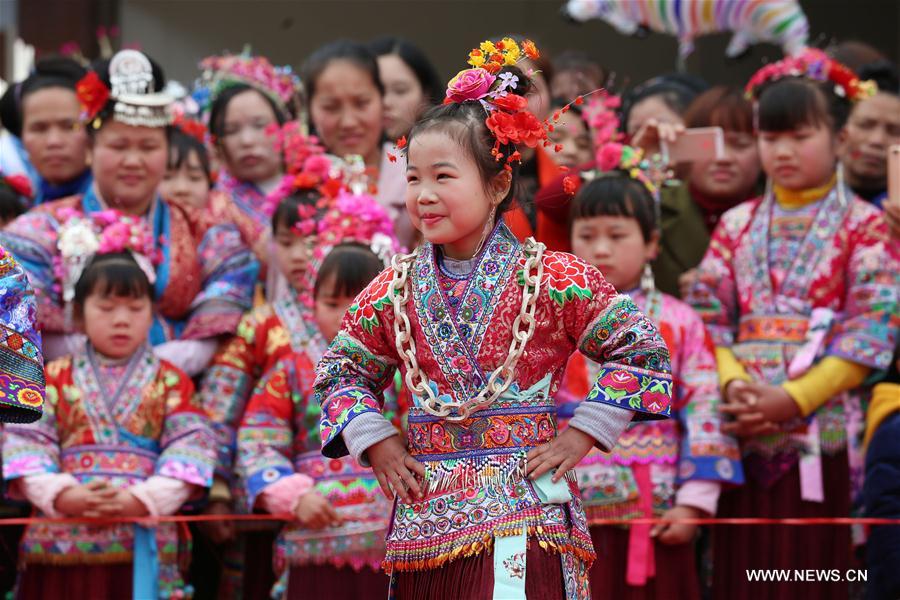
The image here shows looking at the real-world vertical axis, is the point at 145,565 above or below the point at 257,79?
below

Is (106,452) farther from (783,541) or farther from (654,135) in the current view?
(654,135)

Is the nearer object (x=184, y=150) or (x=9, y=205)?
(x=9, y=205)

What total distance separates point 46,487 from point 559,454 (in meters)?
1.88

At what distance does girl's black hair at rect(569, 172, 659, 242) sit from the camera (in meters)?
4.54

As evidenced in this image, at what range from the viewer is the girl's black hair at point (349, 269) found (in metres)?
4.34

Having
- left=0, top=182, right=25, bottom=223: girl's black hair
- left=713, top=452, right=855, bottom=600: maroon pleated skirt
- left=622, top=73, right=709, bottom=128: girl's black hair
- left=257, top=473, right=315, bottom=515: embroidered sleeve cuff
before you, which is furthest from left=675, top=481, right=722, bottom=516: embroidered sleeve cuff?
left=0, top=182, right=25, bottom=223: girl's black hair

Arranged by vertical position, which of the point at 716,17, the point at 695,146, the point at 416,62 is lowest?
the point at 695,146

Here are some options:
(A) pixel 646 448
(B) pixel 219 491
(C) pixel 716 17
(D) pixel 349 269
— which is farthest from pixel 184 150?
(C) pixel 716 17

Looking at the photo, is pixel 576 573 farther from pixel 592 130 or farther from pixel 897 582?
pixel 592 130

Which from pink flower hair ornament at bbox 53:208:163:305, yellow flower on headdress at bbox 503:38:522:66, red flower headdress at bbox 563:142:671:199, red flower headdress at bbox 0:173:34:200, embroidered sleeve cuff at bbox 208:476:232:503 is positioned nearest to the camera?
yellow flower on headdress at bbox 503:38:522:66

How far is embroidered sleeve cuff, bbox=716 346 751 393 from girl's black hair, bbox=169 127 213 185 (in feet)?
7.45

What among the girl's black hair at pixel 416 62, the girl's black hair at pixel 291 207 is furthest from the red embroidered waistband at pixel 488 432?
the girl's black hair at pixel 416 62

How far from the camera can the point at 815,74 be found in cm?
496

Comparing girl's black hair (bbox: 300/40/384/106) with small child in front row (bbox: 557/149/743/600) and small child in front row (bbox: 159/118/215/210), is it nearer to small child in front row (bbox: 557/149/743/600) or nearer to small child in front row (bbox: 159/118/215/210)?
small child in front row (bbox: 159/118/215/210)
